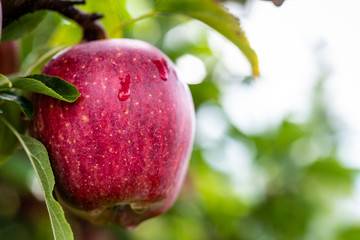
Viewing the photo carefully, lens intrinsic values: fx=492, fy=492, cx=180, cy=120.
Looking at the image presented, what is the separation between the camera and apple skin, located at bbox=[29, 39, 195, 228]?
745mm

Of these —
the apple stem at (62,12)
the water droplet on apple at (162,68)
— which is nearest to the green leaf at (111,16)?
the apple stem at (62,12)

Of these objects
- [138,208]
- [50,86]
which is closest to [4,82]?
[50,86]

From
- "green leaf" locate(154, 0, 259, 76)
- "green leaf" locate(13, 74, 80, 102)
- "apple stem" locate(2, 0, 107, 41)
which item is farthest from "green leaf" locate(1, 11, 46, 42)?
"green leaf" locate(154, 0, 259, 76)

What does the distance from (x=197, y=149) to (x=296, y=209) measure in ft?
1.44

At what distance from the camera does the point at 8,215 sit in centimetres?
182

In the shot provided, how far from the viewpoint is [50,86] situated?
0.72 meters

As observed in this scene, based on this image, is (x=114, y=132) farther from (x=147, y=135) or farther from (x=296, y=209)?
(x=296, y=209)

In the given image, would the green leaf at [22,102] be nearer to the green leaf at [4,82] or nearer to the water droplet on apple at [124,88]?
the green leaf at [4,82]

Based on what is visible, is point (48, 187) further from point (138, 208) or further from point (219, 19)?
point (219, 19)

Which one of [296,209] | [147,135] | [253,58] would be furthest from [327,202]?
[147,135]

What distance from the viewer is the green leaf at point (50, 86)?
2.25 ft

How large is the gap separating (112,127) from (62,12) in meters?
0.23

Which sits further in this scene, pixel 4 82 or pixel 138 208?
pixel 138 208

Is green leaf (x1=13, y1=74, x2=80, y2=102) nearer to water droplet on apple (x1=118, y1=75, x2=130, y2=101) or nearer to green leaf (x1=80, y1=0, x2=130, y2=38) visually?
water droplet on apple (x1=118, y1=75, x2=130, y2=101)
